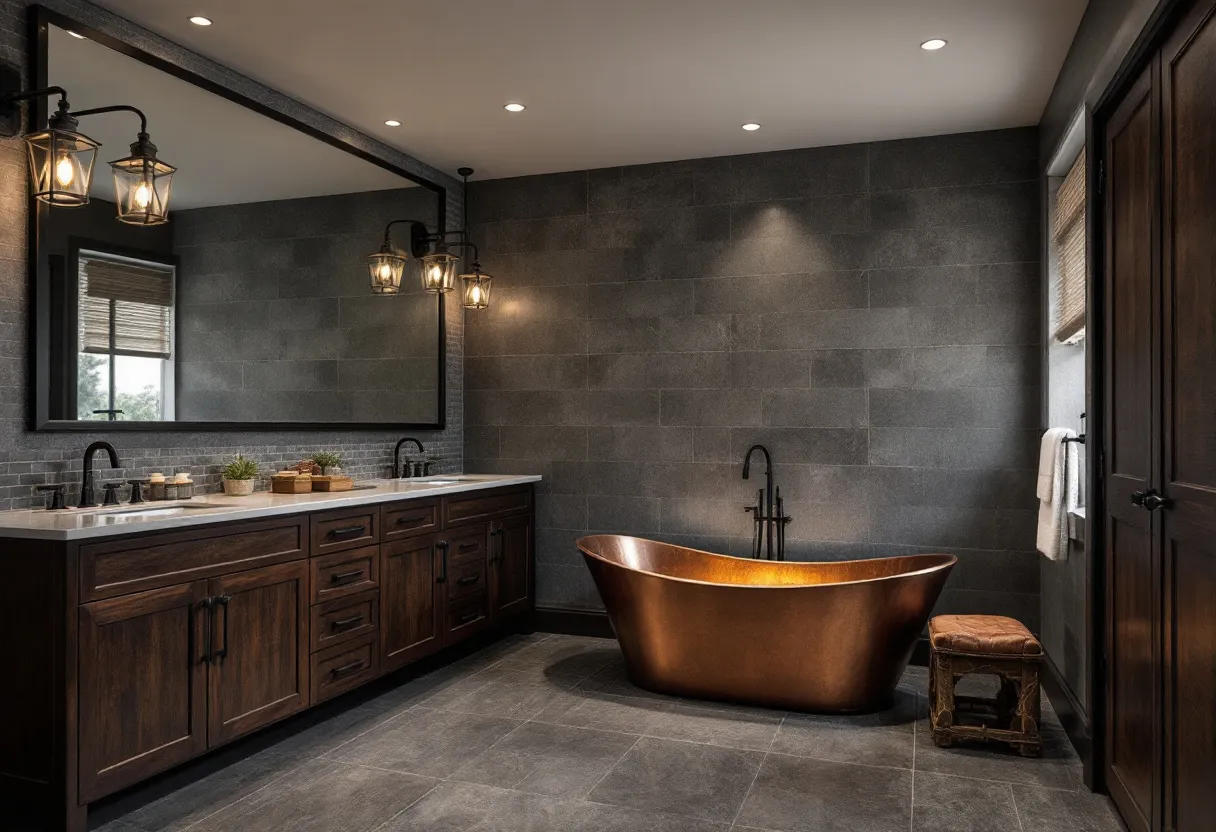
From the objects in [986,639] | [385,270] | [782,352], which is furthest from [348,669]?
[782,352]

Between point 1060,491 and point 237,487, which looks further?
point 237,487

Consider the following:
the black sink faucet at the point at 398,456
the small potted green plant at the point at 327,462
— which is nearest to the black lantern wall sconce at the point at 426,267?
the black sink faucet at the point at 398,456

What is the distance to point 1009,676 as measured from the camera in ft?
11.0

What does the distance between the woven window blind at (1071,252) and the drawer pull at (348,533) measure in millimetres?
2978

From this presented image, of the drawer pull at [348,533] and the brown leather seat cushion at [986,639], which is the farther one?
the drawer pull at [348,533]

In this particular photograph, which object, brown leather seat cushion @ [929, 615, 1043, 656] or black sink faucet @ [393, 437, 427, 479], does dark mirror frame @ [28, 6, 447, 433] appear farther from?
brown leather seat cushion @ [929, 615, 1043, 656]

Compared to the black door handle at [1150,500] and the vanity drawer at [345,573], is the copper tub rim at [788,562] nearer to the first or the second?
the vanity drawer at [345,573]

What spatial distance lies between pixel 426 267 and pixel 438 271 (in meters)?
0.06

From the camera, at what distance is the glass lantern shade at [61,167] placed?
2.81 metres

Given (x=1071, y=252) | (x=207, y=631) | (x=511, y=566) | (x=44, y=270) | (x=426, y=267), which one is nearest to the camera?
(x=207, y=631)

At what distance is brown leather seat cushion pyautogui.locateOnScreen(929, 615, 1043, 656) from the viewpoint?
3.33 metres

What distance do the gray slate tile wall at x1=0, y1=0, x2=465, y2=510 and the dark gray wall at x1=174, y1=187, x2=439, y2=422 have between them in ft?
0.43

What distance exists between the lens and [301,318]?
4.30 meters

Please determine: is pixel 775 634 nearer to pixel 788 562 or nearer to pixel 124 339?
pixel 788 562
